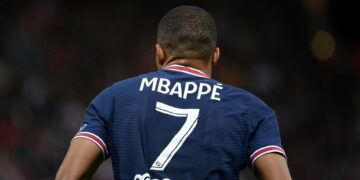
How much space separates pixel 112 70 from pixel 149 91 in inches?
372

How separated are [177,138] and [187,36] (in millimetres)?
411

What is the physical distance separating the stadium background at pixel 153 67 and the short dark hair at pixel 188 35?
6930mm

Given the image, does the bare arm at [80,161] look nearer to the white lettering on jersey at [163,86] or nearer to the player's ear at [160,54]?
the white lettering on jersey at [163,86]

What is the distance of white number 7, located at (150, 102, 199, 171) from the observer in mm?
3438

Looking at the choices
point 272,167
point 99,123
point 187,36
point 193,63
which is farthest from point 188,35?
point 272,167

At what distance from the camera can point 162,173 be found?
343 cm

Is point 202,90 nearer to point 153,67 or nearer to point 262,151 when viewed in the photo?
point 262,151

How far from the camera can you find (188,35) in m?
3.58

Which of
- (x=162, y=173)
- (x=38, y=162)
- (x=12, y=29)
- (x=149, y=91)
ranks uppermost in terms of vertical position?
(x=149, y=91)

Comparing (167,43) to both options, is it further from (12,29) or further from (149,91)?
(12,29)

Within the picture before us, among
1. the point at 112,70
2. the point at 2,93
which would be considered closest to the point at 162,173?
the point at 2,93

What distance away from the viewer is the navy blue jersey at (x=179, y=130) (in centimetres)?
344

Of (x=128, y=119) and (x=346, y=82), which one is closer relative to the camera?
(x=128, y=119)

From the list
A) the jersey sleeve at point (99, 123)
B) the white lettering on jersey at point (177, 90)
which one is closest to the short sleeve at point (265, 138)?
the white lettering on jersey at point (177, 90)
